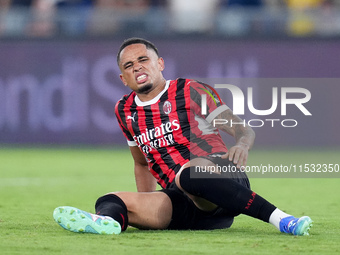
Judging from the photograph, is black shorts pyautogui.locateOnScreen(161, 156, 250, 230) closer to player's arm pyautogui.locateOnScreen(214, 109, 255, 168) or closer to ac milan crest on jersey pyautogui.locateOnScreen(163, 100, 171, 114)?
player's arm pyautogui.locateOnScreen(214, 109, 255, 168)

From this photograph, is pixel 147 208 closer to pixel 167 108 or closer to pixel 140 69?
pixel 167 108

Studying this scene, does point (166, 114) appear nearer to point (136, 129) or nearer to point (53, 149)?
point (136, 129)

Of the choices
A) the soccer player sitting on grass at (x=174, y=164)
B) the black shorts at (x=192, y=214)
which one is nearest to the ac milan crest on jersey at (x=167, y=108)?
the soccer player sitting on grass at (x=174, y=164)

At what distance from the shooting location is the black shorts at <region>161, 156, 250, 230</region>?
16.7 ft

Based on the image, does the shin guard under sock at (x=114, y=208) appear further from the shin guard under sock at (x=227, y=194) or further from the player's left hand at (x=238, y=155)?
the player's left hand at (x=238, y=155)

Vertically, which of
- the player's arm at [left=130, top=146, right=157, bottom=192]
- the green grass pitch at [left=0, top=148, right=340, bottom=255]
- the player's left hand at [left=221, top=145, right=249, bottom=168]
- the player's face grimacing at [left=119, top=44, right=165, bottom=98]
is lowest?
the green grass pitch at [left=0, top=148, right=340, bottom=255]

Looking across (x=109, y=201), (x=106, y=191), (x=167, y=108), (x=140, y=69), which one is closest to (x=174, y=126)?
(x=167, y=108)

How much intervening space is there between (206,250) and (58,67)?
949 cm

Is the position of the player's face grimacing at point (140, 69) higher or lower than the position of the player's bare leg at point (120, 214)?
higher

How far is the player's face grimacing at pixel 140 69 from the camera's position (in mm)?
5359

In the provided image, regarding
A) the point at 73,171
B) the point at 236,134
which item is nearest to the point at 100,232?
the point at 236,134

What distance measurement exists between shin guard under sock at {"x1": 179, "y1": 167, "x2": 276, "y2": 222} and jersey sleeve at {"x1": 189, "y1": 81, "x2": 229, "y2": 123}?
22.0 inches

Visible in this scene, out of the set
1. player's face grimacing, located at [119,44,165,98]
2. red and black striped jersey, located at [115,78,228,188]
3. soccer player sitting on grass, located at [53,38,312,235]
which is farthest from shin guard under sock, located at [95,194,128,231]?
player's face grimacing, located at [119,44,165,98]

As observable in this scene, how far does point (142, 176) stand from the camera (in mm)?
5562
